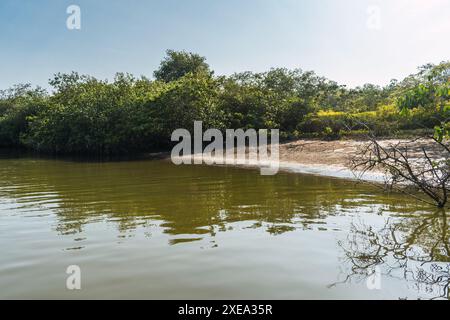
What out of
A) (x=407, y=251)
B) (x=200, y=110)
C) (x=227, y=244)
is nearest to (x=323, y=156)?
(x=200, y=110)

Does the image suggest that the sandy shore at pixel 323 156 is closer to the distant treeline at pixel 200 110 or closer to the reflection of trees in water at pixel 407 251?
the distant treeline at pixel 200 110

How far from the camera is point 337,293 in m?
4.46

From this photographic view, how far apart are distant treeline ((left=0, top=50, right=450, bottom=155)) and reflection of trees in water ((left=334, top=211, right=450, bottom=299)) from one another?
14.7 metres

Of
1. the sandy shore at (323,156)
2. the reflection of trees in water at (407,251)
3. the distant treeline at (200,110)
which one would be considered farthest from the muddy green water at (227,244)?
the distant treeline at (200,110)

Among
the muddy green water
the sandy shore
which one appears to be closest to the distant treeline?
the sandy shore

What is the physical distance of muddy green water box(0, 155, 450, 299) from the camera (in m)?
4.69

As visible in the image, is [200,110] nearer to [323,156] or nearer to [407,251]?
[323,156]

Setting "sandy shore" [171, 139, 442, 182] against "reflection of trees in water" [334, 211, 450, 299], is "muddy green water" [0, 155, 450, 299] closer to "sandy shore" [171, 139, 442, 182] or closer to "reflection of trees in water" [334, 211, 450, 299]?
"reflection of trees in water" [334, 211, 450, 299]

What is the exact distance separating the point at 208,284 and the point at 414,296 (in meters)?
2.33

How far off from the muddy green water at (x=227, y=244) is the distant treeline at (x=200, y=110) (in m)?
13.3

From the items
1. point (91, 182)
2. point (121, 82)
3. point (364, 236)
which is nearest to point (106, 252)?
point (364, 236)

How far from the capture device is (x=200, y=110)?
24906mm

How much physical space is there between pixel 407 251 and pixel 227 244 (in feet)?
8.96

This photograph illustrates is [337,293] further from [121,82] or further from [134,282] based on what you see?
[121,82]
